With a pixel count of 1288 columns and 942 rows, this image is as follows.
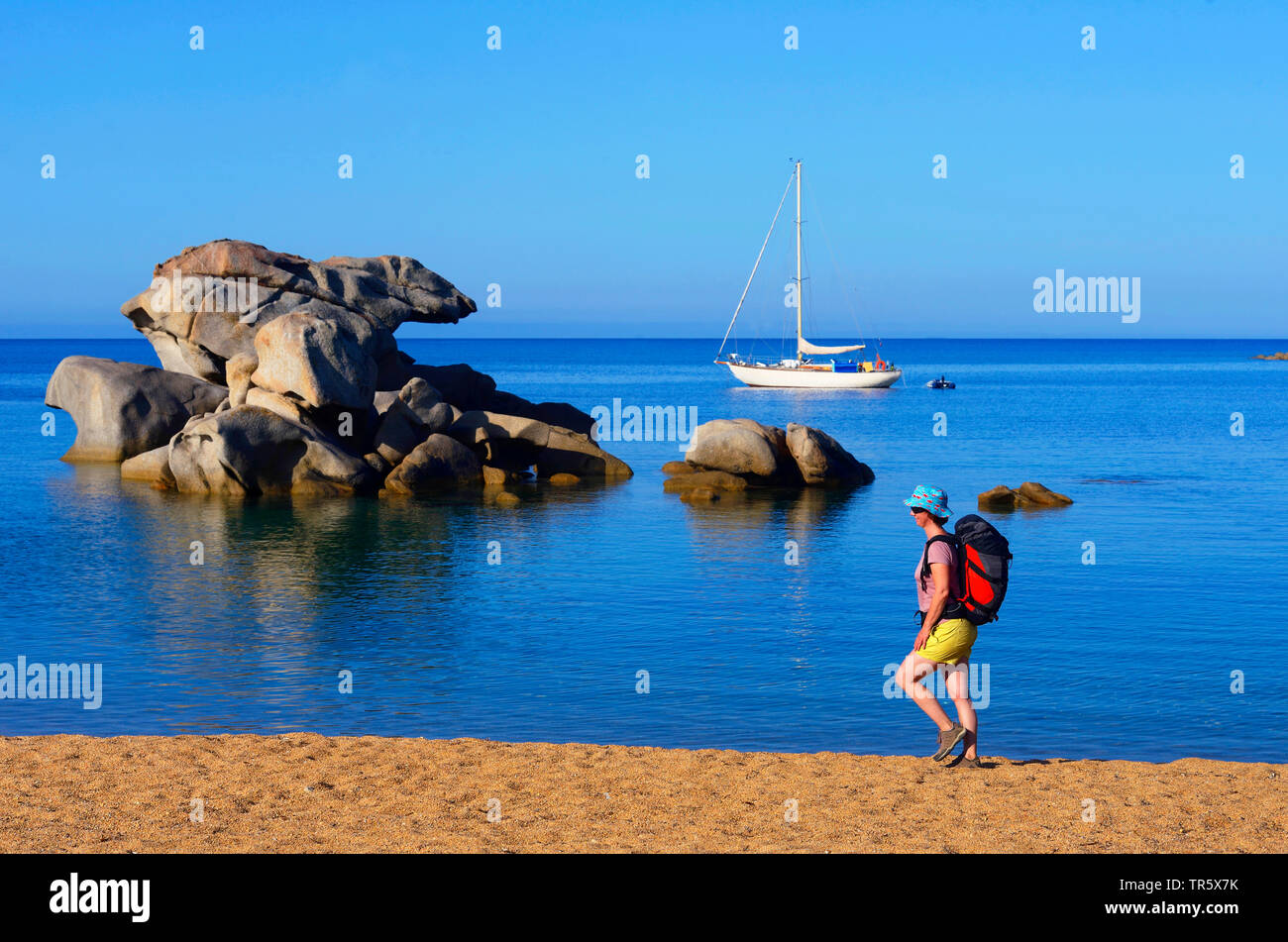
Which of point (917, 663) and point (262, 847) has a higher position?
point (917, 663)

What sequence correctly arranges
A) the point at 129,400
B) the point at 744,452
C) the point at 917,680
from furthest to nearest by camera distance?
the point at 129,400
the point at 744,452
the point at 917,680

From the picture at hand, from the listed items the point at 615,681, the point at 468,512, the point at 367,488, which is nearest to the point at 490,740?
the point at 615,681

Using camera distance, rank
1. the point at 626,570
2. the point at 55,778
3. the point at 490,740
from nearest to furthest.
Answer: the point at 55,778
the point at 490,740
the point at 626,570

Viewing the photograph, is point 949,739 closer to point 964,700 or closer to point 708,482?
point 964,700

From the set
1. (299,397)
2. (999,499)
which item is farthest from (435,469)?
(999,499)

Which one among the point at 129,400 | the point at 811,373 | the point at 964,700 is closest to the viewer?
the point at 964,700

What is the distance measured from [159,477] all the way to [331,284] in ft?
31.3

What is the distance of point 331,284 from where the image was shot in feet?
147

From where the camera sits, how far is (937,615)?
36.0 ft

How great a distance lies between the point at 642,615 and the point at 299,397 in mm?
18688

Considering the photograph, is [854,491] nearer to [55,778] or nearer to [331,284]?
[331,284]

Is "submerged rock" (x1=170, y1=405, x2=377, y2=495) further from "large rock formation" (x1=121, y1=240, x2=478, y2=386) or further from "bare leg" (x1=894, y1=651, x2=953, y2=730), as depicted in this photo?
"bare leg" (x1=894, y1=651, x2=953, y2=730)

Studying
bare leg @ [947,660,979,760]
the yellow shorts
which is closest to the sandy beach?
bare leg @ [947,660,979,760]
